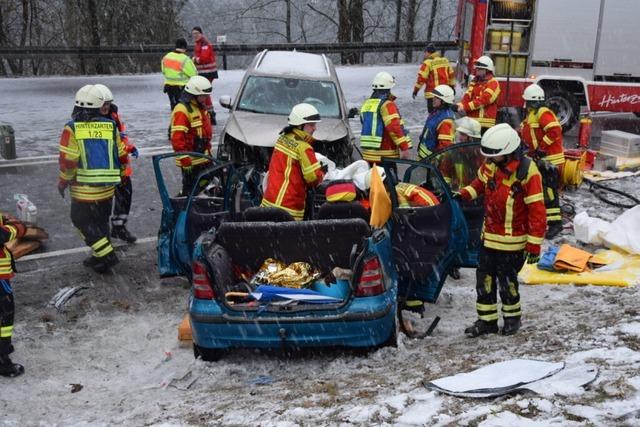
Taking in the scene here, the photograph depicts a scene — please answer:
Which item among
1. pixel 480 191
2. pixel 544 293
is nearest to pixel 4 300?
pixel 480 191

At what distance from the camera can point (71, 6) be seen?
31.5 m

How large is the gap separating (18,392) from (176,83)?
8.57m

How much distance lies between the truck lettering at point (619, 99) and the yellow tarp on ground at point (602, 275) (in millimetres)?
6968

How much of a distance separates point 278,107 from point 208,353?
522 cm

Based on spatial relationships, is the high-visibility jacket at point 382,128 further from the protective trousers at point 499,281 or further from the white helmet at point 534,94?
the protective trousers at point 499,281

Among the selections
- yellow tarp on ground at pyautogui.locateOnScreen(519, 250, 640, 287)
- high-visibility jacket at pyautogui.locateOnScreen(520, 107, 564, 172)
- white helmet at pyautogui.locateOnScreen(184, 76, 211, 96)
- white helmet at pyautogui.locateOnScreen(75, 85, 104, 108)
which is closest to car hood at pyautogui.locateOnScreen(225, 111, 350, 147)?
white helmet at pyautogui.locateOnScreen(184, 76, 211, 96)

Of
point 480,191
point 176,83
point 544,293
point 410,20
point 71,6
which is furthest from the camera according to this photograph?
point 410,20

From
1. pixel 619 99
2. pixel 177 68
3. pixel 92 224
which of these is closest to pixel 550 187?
pixel 92 224

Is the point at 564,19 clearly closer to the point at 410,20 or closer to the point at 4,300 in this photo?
the point at 4,300

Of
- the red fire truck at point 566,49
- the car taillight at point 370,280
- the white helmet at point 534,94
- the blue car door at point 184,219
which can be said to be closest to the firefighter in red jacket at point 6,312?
the blue car door at point 184,219

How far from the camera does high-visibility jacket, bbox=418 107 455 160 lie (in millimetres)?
8312

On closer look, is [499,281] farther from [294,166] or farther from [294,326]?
[294,166]

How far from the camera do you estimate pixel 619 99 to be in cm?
1372

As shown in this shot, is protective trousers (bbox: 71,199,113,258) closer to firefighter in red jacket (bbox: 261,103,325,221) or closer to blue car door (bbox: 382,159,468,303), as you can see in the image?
firefighter in red jacket (bbox: 261,103,325,221)
